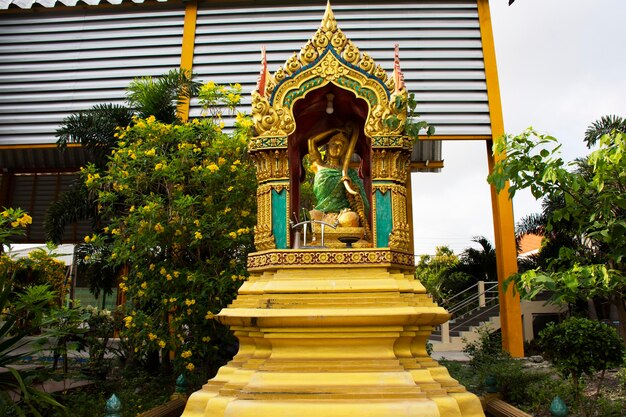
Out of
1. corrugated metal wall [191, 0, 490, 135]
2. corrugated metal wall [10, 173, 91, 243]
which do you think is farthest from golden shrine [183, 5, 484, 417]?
corrugated metal wall [10, 173, 91, 243]

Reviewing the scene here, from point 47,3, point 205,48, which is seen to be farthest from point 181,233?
point 47,3

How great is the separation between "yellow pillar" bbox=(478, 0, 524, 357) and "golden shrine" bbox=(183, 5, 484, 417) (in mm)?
6322

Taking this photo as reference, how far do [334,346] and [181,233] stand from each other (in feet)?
11.2

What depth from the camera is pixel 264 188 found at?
5562 mm

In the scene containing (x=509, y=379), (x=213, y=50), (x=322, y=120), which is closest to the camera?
(x=322, y=120)

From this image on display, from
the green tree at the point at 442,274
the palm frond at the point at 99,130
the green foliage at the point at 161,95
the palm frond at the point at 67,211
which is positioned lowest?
the green tree at the point at 442,274

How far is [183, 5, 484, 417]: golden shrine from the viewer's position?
14.5ft

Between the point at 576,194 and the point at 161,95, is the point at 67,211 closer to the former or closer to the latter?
the point at 161,95

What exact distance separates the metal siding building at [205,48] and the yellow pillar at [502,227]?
172 millimetres

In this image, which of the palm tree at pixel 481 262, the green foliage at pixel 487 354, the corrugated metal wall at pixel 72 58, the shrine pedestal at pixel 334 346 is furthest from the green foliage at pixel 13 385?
the palm tree at pixel 481 262

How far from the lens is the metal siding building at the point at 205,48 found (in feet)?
39.1

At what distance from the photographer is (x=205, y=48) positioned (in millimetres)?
12391

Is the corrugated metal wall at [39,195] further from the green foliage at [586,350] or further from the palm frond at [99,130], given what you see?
the green foliage at [586,350]

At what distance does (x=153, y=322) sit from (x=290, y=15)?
27.1ft
